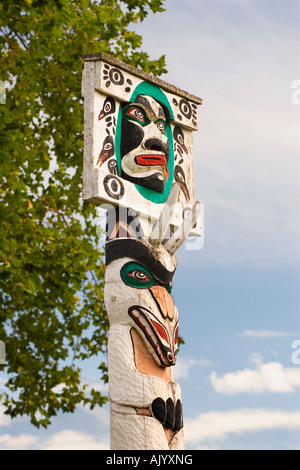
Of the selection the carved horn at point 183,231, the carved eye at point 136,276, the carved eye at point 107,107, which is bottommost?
the carved eye at point 136,276

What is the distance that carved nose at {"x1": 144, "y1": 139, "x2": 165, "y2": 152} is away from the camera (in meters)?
→ 6.69

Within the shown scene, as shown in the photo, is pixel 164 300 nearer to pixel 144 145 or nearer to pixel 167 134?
pixel 144 145

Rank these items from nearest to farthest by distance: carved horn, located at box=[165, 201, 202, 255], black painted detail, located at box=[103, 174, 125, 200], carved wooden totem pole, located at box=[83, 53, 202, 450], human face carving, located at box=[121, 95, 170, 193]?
carved wooden totem pole, located at box=[83, 53, 202, 450]
black painted detail, located at box=[103, 174, 125, 200]
carved horn, located at box=[165, 201, 202, 255]
human face carving, located at box=[121, 95, 170, 193]

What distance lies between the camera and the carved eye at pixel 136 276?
6.03 metres

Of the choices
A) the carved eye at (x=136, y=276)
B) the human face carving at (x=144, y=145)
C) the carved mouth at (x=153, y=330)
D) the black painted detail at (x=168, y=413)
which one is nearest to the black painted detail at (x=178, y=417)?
the black painted detail at (x=168, y=413)

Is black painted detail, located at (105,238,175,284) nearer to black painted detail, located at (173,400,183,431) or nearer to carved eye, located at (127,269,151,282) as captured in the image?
carved eye, located at (127,269,151,282)

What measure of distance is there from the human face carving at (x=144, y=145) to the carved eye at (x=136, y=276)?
36.2 inches

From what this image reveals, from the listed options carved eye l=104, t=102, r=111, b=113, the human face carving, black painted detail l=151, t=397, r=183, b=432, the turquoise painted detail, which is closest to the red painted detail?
black painted detail l=151, t=397, r=183, b=432

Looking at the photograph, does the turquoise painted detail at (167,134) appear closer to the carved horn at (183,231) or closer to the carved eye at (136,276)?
the carved horn at (183,231)

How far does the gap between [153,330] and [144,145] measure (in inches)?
73.7

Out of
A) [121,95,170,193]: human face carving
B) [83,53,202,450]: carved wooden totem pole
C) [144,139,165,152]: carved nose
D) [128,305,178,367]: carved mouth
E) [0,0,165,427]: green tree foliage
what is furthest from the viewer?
[0,0,165,427]: green tree foliage

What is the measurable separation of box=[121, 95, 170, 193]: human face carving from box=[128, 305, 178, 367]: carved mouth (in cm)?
133
